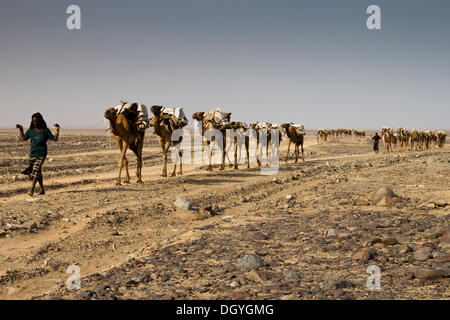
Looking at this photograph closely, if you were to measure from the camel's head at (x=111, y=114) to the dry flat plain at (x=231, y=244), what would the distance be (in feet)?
10.1

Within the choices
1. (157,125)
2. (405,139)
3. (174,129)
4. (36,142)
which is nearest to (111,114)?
(36,142)

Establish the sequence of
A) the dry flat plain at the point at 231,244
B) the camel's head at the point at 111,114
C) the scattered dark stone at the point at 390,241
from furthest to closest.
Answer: the camel's head at the point at 111,114 → the scattered dark stone at the point at 390,241 → the dry flat plain at the point at 231,244

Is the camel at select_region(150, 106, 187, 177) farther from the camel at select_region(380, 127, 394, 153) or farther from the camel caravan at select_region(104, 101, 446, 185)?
the camel at select_region(380, 127, 394, 153)

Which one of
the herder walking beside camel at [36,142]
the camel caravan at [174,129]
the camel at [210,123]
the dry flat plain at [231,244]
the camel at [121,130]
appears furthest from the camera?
the camel at [210,123]

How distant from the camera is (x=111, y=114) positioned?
1466 centimetres

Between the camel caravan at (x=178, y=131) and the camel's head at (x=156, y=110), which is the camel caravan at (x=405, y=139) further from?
the camel's head at (x=156, y=110)

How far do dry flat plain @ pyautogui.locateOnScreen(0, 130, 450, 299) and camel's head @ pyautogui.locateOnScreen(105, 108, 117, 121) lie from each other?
10.1 ft

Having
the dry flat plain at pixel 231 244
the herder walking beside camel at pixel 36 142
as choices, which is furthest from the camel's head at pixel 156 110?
the herder walking beside camel at pixel 36 142

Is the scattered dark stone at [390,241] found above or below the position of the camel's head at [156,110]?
below

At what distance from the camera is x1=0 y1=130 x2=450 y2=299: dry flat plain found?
5035 mm

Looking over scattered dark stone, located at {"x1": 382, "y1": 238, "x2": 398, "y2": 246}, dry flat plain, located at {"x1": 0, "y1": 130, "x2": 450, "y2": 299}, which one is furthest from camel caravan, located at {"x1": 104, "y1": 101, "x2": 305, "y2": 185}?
scattered dark stone, located at {"x1": 382, "y1": 238, "x2": 398, "y2": 246}

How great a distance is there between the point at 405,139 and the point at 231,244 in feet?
158

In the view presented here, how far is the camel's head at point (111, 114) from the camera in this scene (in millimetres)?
14508
